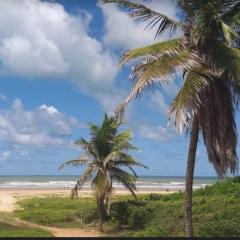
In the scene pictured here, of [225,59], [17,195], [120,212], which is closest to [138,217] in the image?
[120,212]

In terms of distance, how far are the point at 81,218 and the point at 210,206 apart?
8724mm

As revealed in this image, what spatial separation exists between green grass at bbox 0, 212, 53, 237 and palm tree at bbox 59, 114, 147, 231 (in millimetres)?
3705

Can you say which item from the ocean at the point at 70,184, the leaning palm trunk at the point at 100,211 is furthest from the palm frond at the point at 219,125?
the ocean at the point at 70,184

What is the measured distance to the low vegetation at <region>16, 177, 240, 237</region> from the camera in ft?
66.1

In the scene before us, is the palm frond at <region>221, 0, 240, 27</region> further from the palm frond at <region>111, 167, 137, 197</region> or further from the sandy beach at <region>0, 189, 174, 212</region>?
the sandy beach at <region>0, 189, 174, 212</region>

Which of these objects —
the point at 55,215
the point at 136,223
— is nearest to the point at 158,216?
the point at 136,223

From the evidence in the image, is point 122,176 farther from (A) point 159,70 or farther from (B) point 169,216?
(A) point 159,70

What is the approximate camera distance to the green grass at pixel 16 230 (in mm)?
19719

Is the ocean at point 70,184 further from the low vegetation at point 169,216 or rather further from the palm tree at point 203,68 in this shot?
the palm tree at point 203,68

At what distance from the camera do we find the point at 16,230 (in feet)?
75.0

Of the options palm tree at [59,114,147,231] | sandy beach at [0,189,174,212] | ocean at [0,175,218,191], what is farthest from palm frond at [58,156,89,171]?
ocean at [0,175,218,191]

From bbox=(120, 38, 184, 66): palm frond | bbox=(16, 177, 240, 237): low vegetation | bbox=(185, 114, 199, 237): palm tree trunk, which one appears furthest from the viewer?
bbox=(16, 177, 240, 237): low vegetation

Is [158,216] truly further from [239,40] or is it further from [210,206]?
[239,40]

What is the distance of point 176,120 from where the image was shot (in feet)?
42.3
